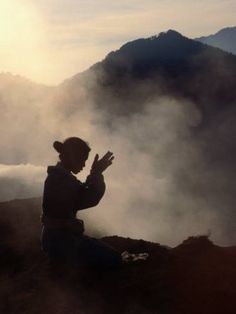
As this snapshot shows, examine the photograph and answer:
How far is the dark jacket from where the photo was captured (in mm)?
6988

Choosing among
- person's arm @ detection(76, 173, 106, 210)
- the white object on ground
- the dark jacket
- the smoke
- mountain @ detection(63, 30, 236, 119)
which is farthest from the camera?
mountain @ detection(63, 30, 236, 119)

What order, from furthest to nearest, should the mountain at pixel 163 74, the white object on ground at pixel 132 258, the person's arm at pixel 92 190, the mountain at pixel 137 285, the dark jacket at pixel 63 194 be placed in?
1. the mountain at pixel 163 74
2. the white object on ground at pixel 132 258
3. the dark jacket at pixel 63 194
4. the person's arm at pixel 92 190
5. the mountain at pixel 137 285

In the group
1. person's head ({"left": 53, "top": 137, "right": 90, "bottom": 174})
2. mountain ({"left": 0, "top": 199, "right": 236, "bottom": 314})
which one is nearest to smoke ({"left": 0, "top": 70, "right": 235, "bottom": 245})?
mountain ({"left": 0, "top": 199, "right": 236, "bottom": 314})

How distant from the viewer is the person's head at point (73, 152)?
22.9 feet

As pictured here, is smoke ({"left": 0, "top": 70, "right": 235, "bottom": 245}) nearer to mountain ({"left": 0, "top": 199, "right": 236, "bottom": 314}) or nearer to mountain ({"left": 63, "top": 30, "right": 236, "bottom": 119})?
mountain ({"left": 63, "top": 30, "right": 236, "bottom": 119})

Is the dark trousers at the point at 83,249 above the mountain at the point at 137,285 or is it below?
above

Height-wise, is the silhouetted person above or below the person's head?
below

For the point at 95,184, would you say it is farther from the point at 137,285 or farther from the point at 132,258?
the point at 132,258

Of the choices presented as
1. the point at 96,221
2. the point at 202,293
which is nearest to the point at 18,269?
the point at 202,293

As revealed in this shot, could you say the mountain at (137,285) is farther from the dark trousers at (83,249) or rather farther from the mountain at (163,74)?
the mountain at (163,74)

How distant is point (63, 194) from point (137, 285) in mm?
1366

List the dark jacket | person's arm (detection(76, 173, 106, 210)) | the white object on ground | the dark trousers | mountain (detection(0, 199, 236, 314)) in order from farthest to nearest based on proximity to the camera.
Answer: the white object on ground → the dark trousers → the dark jacket → person's arm (detection(76, 173, 106, 210)) → mountain (detection(0, 199, 236, 314))

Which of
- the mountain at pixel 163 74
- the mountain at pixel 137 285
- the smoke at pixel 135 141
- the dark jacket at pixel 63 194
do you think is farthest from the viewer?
the mountain at pixel 163 74

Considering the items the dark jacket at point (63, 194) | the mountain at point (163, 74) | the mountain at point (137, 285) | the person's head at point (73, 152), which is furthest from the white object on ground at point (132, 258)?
the mountain at point (163, 74)
